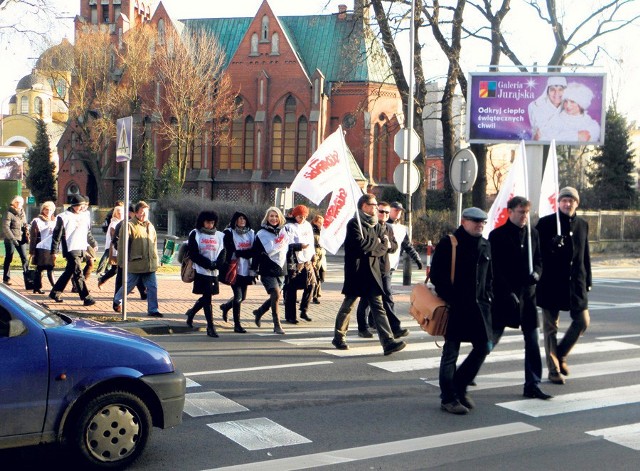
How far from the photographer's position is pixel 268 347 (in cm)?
1067

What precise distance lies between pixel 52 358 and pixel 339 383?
3.88 meters

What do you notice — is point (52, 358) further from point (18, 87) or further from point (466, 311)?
point (18, 87)

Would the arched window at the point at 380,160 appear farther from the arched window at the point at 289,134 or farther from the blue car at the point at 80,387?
the blue car at the point at 80,387

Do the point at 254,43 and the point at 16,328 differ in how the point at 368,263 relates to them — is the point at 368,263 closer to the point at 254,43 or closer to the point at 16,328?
the point at 16,328

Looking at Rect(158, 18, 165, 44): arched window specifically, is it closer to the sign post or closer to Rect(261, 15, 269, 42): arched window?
Rect(261, 15, 269, 42): arched window

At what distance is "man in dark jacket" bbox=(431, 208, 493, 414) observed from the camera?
7.14 m

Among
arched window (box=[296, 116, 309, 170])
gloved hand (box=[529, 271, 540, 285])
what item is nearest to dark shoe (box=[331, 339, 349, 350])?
gloved hand (box=[529, 271, 540, 285])

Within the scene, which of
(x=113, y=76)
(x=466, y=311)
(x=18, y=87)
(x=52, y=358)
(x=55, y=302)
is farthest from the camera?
(x=18, y=87)

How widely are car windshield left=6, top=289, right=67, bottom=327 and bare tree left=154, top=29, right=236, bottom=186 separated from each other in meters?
48.9

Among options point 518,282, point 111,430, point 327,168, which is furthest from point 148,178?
point 111,430

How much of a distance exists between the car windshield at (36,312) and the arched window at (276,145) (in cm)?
5220

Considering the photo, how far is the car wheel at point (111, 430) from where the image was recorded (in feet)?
17.5

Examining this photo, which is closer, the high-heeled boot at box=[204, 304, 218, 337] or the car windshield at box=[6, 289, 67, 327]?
the car windshield at box=[6, 289, 67, 327]

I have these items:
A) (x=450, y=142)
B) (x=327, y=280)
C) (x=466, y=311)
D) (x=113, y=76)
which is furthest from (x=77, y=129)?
(x=466, y=311)
